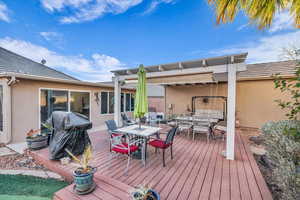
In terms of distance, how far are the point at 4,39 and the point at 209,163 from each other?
40.6 ft

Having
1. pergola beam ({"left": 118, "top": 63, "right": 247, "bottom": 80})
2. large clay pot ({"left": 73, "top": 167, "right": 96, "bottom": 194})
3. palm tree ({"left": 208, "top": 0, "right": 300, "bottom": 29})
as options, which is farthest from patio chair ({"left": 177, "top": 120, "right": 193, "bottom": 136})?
palm tree ({"left": 208, "top": 0, "right": 300, "bottom": 29})

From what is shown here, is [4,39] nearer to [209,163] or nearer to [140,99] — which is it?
[140,99]

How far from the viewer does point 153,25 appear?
280 inches

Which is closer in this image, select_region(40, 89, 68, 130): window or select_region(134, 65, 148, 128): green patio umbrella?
select_region(134, 65, 148, 128): green patio umbrella

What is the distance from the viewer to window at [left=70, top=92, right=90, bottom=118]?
6.65 metres

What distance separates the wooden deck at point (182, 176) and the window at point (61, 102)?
2.46 meters

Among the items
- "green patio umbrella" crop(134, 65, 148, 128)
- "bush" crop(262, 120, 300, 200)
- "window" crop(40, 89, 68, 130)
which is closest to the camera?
"bush" crop(262, 120, 300, 200)

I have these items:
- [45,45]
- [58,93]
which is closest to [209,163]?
[58,93]

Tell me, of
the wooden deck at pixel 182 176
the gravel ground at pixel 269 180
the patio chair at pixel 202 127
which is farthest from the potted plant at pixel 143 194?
the patio chair at pixel 202 127

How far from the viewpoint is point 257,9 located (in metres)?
1.69

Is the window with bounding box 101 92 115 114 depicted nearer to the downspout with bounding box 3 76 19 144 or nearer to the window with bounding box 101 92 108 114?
the window with bounding box 101 92 108 114

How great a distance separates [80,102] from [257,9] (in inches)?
305

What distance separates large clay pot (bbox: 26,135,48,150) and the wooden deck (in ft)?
0.80

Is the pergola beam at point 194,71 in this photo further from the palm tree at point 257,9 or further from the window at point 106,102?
the window at point 106,102
